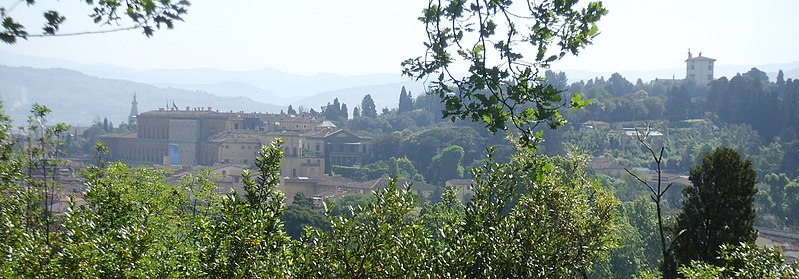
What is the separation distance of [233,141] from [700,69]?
229ft

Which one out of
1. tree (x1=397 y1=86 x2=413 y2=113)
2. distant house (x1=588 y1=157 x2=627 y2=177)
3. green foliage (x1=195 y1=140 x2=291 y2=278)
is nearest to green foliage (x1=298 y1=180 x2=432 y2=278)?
green foliage (x1=195 y1=140 x2=291 y2=278)

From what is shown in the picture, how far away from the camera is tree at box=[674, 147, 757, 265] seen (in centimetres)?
1316

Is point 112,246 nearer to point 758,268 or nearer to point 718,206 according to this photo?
point 758,268

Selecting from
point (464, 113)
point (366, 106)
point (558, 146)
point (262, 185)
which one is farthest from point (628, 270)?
point (366, 106)

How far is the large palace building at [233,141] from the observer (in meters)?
76.2

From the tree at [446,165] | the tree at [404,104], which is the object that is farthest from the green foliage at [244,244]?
the tree at [404,104]

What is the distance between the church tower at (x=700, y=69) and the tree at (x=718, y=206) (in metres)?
112

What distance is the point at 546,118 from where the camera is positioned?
4.17m

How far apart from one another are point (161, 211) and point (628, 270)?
20789mm

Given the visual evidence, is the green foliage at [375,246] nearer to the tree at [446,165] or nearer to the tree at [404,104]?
the tree at [446,165]

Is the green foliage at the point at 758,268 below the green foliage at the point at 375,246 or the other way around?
below

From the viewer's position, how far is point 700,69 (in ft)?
399

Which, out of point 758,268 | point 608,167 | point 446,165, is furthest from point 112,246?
point 446,165

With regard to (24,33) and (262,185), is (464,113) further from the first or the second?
(262,185)
